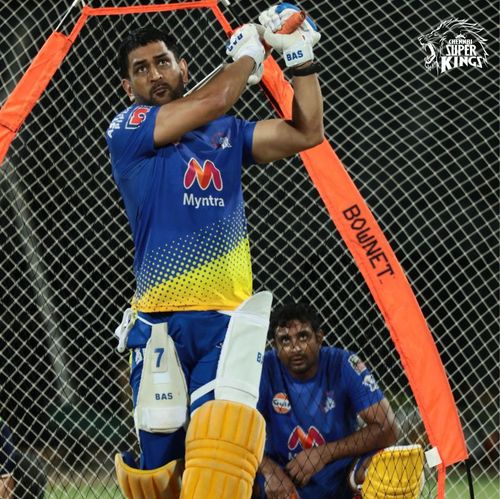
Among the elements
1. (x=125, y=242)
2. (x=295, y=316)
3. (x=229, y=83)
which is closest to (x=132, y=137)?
(x=229, y=83)

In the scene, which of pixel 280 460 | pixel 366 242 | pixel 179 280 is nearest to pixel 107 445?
pixel 280 460

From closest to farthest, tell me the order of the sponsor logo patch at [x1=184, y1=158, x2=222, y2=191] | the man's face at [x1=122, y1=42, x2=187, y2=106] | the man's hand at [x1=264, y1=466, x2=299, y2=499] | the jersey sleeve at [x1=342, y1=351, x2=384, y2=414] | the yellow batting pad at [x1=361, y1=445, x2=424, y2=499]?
1. the sponsor logo patch at [x1=184, y1=158, x2=222, y2=191]
2. the man's face at [x1=122, y1=42, x2=187, y2=106]
3. the yellow batting pad at [x1=361, y1=445, x2=424, y2=499]
4. the man's hand at [x1=264, y1=466, x2=299, y2=499]
5. the jersey sleeve at [x1=342, y1=351, x2=384, y2=414]

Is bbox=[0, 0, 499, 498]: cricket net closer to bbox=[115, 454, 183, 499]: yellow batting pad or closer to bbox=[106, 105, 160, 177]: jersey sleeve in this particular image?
bbox=[106, 105, 160, 177]: jersey sleeve

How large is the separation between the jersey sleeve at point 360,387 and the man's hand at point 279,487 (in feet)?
1.28

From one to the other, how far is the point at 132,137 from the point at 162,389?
675 mm

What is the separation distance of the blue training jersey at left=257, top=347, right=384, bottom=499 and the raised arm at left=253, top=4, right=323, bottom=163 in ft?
4.52

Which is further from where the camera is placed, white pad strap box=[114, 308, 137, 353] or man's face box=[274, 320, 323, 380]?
man's face box=[274, 320, 323, 380]

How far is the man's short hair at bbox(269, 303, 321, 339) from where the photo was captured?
4207mm

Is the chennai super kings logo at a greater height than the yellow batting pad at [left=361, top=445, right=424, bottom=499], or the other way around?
the chennai super kings logo

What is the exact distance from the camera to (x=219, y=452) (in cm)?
271

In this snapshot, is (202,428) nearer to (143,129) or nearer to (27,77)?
(143,129)

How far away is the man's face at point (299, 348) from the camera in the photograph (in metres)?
4.18

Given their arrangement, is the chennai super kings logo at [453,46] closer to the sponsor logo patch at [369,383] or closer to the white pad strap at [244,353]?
the sponsor logo patch at [369,383]

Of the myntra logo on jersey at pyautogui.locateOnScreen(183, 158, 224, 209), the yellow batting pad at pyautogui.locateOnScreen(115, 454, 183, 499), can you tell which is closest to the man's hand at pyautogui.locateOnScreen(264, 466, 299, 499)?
the yellow batting pad at pyautogui.locateOnScreen(115, 454, 183, 499)
